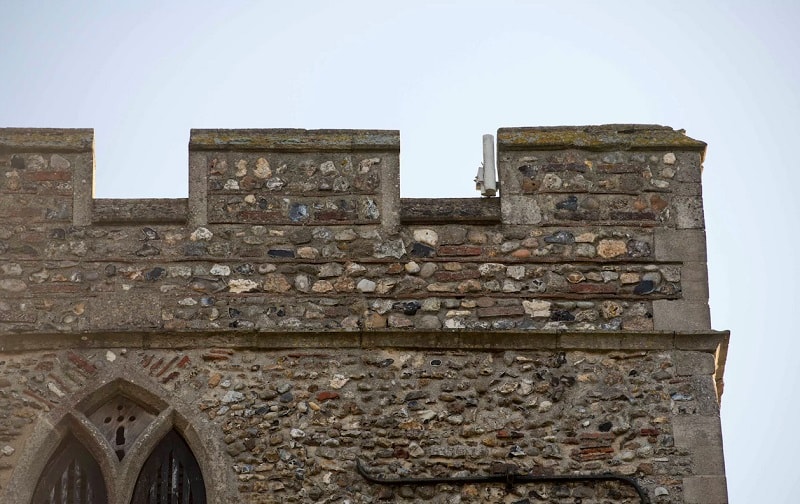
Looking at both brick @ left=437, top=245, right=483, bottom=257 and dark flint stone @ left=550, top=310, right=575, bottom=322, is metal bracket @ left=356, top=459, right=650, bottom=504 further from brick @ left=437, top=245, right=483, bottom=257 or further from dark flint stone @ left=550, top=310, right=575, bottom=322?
brick @ left=437, top=245, right=483, bottom=257

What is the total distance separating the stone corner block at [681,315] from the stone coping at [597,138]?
103 centimetres

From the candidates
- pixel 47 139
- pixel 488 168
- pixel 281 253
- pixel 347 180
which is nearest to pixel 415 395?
pixel 281 253

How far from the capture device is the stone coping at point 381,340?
1062 centimetres

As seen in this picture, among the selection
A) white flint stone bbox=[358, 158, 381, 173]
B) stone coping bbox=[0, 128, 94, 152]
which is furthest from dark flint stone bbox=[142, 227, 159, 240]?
white flint stone bbox=[358, 158, 381, 173]

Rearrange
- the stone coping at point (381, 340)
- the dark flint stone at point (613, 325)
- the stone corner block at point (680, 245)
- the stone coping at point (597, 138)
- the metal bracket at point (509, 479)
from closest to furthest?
the metal bracket at point (509, 479) < the stone coping at point (381, 340) < the dark flint stone at point (613, 325) < the stone corner block at point (680, 245) < the stone coping at point (597, 138)

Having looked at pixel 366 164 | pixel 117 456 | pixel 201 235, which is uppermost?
pixel 366 164

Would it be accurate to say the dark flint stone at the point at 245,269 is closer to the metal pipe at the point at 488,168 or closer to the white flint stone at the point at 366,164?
the white flint stone at the point at 366,164

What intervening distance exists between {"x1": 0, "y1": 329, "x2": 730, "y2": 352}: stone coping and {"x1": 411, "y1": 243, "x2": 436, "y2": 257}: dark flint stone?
0.53 metres

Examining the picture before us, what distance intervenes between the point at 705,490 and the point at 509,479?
1137mm

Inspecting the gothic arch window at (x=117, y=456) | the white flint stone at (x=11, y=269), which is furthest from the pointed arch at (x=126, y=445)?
the white flint stone at (x=11, y=269)

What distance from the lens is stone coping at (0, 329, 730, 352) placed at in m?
10.6

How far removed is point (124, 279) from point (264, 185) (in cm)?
104

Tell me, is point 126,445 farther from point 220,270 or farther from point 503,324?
point 503,324

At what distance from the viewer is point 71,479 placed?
10.5m
